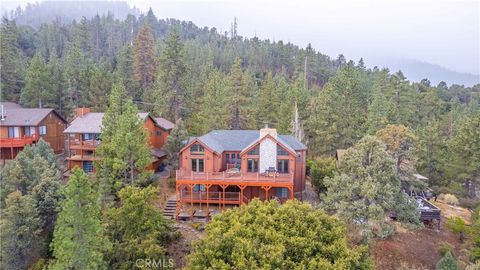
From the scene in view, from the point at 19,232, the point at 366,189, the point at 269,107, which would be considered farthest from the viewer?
the point at 269,107

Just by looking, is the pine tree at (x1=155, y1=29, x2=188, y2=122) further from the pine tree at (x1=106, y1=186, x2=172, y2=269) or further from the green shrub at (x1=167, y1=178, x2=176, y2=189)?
the pine tree at (x1=106, y1=186, x2=172, y2=269)

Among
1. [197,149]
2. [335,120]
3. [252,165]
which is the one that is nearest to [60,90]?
[197,149]

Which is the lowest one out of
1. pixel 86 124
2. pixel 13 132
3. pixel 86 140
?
pixel 86 140

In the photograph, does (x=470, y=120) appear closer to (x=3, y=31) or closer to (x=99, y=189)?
(x=99, y=189)

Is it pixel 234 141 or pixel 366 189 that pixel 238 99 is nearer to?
pixel 234 141

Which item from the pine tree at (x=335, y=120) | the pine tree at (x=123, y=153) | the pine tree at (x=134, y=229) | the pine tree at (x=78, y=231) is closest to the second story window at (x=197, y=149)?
the pine tree at (x=123, y=153)
